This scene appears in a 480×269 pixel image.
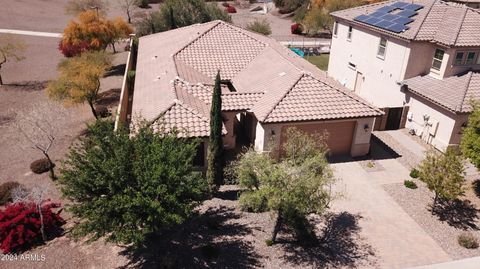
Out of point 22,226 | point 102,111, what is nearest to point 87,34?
point 102,111

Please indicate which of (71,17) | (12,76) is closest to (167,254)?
(12,76)

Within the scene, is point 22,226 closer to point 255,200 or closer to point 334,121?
point 255,200

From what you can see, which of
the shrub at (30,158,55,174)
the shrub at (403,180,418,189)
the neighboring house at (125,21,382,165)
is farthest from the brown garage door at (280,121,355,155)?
the shrub at (30,158,55,174)

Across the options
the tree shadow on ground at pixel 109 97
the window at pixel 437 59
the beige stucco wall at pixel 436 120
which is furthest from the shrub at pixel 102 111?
the window at pixel 437 59

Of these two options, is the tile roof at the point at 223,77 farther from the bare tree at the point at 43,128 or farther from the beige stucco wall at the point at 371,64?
the bare tree at the point at 43,128

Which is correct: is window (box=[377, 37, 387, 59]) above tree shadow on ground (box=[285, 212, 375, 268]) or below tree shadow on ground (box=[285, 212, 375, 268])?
above

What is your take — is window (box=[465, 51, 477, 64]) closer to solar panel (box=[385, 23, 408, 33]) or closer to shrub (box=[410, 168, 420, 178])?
solar panel (box=[385, 23, 408, 33])
